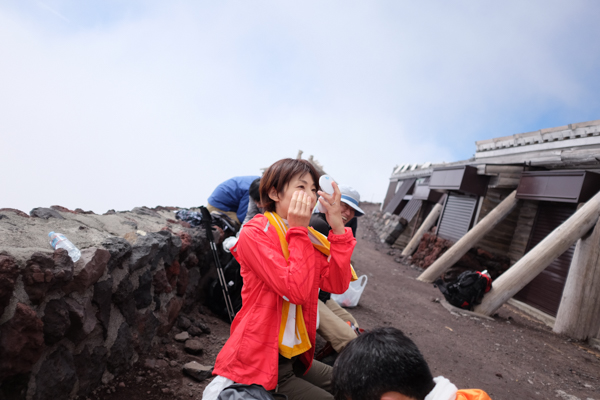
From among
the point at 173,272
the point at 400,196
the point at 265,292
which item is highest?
the point at 400,196

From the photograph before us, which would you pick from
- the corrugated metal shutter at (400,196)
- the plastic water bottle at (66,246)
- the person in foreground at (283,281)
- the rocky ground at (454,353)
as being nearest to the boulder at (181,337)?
the rocky ground at (454,353)

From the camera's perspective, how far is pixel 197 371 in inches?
100

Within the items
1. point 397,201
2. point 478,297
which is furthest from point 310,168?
point 397,201

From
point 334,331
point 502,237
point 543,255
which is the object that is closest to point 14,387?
point 334,331

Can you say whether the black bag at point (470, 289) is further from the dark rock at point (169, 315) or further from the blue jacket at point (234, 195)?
the dark rock at point (169, 315)

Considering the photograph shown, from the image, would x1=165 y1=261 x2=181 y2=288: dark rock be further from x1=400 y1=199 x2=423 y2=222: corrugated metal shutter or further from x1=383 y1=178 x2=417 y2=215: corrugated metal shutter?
x1=383 y1=178 x2=417 y2=215: corrugated metal shutter

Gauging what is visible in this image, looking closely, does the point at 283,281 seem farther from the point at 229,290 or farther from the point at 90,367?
the point at 229,290

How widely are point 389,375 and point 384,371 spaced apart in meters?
0.02

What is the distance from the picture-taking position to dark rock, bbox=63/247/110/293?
182 centimetres

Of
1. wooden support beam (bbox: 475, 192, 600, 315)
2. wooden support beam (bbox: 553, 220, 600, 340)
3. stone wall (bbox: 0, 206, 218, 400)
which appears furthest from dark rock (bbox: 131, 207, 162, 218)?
wooden support beam (bbox: 553, 220, 600, 340)

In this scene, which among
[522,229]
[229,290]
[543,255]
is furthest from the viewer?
[522,229]

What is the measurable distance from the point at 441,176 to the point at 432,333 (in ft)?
22.6

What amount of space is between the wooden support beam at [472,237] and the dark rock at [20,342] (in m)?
7.81

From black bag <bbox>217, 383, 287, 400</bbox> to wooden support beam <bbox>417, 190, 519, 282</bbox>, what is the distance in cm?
743
